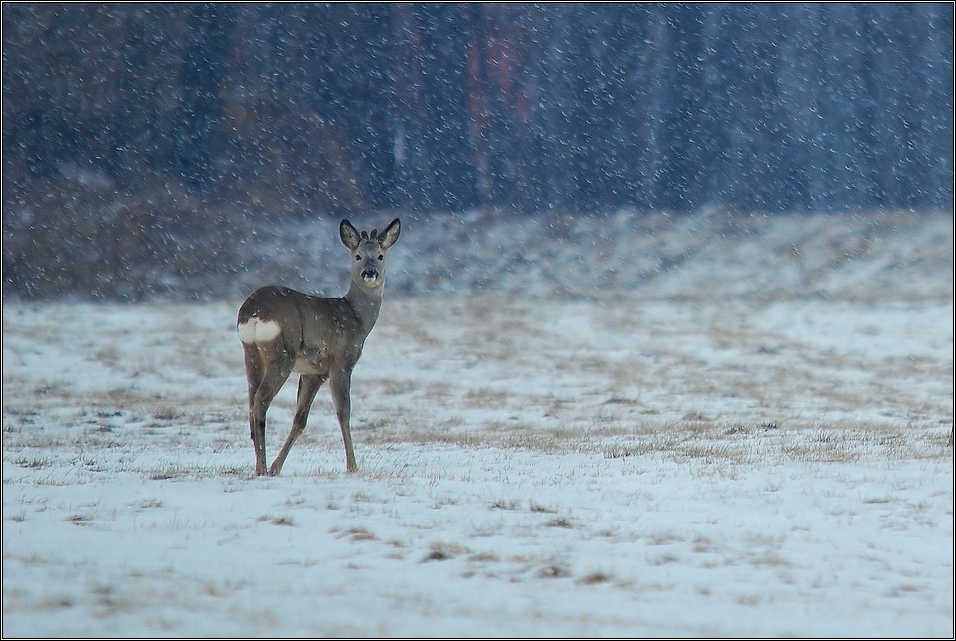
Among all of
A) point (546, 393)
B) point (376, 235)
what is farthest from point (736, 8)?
point (376, 235)

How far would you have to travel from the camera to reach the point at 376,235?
9.32 metres

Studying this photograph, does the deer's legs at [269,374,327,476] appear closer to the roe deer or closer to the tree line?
the roe deer

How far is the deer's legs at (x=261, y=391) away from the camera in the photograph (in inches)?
314

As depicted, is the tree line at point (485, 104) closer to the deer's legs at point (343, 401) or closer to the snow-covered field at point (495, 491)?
the snow-covered field at point (495, 491)

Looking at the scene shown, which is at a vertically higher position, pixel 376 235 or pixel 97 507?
pixel 376 235

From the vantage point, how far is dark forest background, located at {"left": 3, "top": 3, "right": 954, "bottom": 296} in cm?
3531

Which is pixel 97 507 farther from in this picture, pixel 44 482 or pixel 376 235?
pixel 376 235

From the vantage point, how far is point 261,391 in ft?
26.2

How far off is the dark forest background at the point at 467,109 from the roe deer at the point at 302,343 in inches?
1034

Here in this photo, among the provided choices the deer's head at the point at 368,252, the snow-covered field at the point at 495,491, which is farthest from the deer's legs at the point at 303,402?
the deer's head at the point at 368,252

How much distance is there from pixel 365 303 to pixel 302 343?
106 centimetres

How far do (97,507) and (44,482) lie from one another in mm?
1380

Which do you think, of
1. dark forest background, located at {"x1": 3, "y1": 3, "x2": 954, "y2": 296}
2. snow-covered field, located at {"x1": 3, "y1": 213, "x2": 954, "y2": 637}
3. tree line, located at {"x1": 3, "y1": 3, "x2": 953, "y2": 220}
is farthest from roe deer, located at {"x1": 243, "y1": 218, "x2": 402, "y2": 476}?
tree line, located at {"x1": 3, "y1": 3, "x2": 953, "y2": 220}

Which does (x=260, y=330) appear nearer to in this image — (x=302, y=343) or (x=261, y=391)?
(x=302, y=343)
